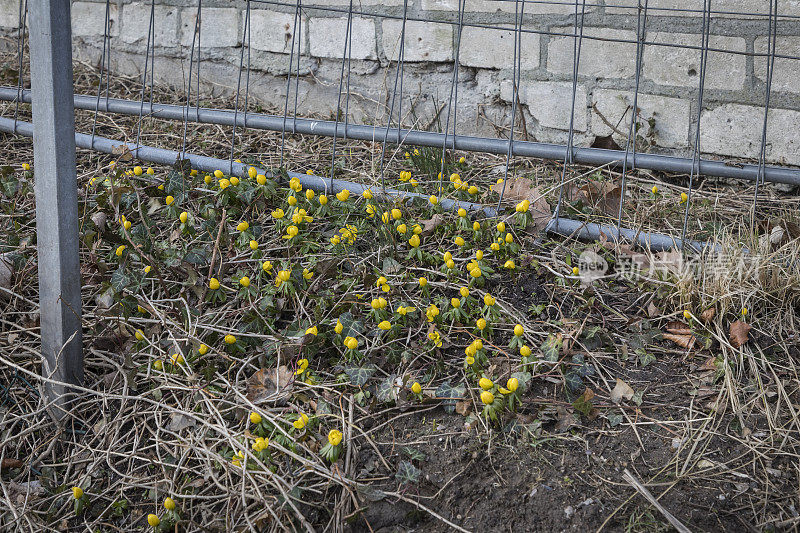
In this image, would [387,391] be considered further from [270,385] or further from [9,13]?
[9,13]

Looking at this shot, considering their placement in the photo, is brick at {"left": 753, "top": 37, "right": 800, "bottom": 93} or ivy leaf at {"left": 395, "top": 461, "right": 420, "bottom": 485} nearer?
ivy leaf at {"left": 395, "top": 461, "right": 420, "bottom": 485}

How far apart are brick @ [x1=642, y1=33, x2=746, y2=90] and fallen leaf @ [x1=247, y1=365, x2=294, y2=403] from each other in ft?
6.52

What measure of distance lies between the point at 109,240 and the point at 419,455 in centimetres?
127

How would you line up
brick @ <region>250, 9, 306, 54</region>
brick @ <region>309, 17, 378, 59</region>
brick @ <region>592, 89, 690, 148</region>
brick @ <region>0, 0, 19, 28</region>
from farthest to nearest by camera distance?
brick @ <region>0, 0, 19, 28</region> < brick @ <region>250, 9, 306, 54</region> < brick @ <region>309, 17, 378, 59</region> < brick @ <region>592, 89, 690, 148</region>

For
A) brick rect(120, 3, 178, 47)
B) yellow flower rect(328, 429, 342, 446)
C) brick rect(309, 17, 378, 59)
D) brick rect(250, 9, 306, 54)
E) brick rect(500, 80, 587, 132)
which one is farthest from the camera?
brick rect(120, 3, 178, 47)

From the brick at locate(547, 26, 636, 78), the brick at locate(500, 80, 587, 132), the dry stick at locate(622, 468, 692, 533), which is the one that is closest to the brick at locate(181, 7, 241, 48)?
the brick at locate(500, 80, 587, 132)

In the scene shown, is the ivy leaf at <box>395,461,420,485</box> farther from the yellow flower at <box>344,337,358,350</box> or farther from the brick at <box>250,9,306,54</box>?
the brick at <box>250,9,306,54</box>

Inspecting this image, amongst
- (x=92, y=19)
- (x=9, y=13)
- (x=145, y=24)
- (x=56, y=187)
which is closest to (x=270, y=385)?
(x=56, y=187)

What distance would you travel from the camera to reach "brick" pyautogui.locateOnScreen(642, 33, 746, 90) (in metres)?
2.59

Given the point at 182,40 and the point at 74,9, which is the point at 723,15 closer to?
the point at 182,40

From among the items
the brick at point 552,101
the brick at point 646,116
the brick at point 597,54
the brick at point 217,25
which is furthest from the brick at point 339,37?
the brick at point 646,116

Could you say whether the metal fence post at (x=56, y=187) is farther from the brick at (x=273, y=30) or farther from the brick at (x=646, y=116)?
the brick at (x=646, y=116)

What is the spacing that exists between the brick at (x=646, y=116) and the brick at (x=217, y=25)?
1879mm

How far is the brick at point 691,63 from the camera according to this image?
259 cm
